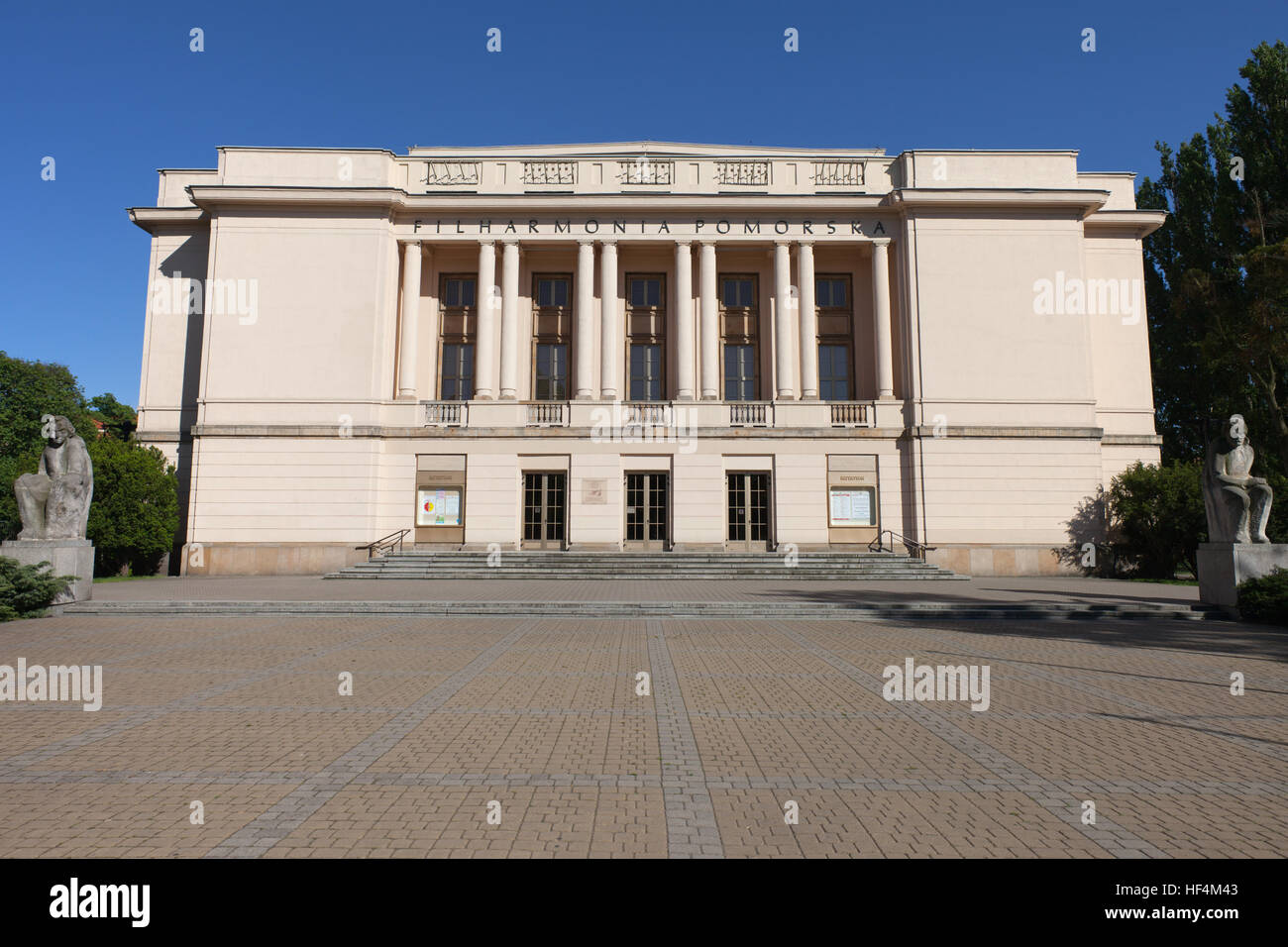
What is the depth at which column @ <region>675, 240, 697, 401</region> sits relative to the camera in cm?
2931

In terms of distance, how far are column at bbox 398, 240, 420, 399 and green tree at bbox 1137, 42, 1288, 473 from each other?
1099 inches

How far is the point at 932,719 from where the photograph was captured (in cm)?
703

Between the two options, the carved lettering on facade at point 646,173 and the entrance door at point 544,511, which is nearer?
the entrance door at point 544,511

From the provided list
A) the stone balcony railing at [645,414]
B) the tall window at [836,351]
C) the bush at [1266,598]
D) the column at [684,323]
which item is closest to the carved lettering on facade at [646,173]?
the column at [684,323]

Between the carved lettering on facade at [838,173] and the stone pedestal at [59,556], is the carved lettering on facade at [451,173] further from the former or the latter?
the stone pedestal at [59,556]

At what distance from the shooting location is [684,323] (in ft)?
97.5

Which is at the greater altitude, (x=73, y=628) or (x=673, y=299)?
(x=673, y=299)

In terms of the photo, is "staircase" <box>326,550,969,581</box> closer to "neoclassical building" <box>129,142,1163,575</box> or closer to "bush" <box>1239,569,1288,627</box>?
"neoclassical building" <box>129,142,1163,575</box>

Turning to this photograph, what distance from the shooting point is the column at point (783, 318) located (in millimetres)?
29406

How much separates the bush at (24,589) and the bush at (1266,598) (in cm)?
2430

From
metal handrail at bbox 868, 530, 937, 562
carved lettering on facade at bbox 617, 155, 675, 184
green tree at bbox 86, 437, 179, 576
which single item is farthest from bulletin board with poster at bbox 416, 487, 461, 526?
metal handrail at bbox 868, 530, 937, 562

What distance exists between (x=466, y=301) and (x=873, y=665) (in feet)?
87.0
